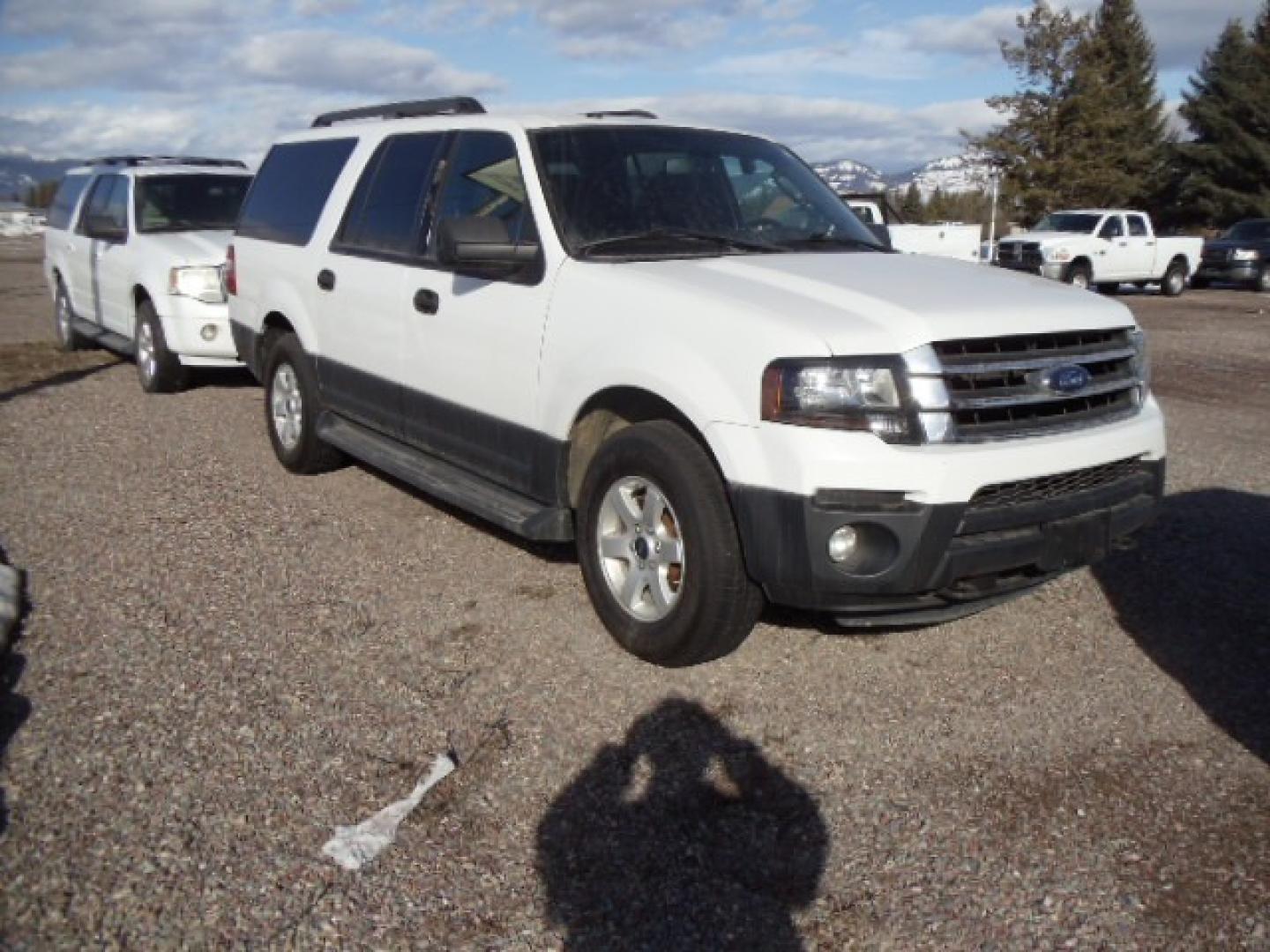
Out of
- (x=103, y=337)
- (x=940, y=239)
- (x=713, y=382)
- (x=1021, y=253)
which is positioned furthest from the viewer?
(x=940, y=239)

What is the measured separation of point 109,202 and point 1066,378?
921 cm

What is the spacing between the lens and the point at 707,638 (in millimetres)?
3898

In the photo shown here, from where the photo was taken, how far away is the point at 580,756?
A: 352cm

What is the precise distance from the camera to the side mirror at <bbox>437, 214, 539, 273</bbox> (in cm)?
442

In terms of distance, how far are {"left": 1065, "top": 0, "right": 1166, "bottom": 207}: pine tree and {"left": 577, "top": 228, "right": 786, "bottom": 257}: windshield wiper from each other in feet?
129

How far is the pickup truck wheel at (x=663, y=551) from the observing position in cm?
378

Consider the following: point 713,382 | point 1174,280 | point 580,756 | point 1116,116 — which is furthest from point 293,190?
point 1116,116

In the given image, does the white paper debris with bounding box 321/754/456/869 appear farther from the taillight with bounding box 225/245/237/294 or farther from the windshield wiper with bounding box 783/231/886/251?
the taillight with bounding box 225/245/237/294

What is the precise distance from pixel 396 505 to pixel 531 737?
2.87 metres

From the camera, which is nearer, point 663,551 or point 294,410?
point 663,551

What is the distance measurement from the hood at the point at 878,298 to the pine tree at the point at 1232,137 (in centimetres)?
4655

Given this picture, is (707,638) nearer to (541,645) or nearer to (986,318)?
(541,645)

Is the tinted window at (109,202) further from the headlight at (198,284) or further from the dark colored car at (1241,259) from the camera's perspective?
the dark colored car at (1241,259)

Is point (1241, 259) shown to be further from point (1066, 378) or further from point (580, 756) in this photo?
point (580, 756)
